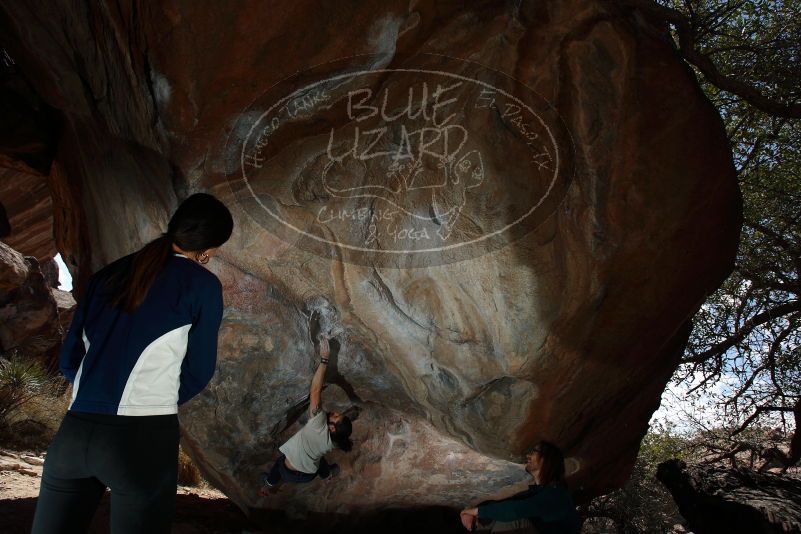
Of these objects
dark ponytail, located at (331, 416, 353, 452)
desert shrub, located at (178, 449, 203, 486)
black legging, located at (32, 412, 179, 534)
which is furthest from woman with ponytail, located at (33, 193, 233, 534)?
desert shrub, located at (178, 449, 203, 486)

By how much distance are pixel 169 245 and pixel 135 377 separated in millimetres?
499

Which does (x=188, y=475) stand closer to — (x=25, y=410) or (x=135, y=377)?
(x=25, y=410)

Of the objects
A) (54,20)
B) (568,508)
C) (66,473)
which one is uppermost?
(54,20)

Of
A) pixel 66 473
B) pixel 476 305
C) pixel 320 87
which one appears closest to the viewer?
pixel 66 473

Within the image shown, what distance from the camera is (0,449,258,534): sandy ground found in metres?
4.04

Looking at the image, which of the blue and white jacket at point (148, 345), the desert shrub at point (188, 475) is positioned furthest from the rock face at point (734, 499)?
the desert shrub at point (188, 475)

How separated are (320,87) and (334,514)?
3.32m

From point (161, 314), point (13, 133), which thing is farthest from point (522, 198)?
point (13, 133)

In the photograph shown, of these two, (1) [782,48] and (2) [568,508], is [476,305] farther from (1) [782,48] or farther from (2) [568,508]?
(1) [782,48]

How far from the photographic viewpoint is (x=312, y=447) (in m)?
4.64

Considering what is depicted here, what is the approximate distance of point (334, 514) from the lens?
16.1 feet

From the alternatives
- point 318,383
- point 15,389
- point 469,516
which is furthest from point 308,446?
point 15,389

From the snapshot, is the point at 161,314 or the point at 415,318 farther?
the point at 415,318

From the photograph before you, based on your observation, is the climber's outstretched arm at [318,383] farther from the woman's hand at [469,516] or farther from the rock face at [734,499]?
the rock face at [734,499]
